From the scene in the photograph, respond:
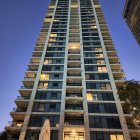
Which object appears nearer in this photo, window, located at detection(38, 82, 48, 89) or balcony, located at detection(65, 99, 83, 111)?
balcony, located at detection(65, 99, 83, 111)

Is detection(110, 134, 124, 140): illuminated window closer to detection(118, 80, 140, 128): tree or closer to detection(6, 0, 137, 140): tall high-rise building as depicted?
detection(6, 0, 137, 140): tall high-rise building

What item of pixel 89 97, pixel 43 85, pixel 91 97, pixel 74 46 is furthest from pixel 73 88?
pixel 74 46

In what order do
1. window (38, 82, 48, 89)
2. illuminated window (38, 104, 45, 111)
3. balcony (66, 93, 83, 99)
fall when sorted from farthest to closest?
1. window (38, 82, 48, 89)
2. balcony (66, 93, 83, 99)
3. illuminated window (38, 104, 45, 111)

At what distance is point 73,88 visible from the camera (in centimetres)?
4928

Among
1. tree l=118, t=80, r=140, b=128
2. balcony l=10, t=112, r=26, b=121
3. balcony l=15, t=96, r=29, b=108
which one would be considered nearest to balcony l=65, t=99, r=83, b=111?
balcony l=15, t=96, r=29, b=108

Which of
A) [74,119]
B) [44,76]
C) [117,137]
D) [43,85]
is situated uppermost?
[44,76]

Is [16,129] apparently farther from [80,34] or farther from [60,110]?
[80,34]

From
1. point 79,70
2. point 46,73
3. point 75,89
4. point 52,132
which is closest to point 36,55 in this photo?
point 46,73

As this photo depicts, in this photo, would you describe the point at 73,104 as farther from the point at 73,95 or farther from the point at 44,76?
the point at 44,76

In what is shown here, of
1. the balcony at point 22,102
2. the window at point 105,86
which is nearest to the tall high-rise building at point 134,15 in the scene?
the window at point 105,86

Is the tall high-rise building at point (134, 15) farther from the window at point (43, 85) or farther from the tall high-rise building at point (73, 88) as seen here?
the window at point (43, 85)

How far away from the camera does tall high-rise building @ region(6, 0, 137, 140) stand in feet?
132

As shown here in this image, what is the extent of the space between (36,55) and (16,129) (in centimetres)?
2738

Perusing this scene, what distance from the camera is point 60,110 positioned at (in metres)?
43.6
